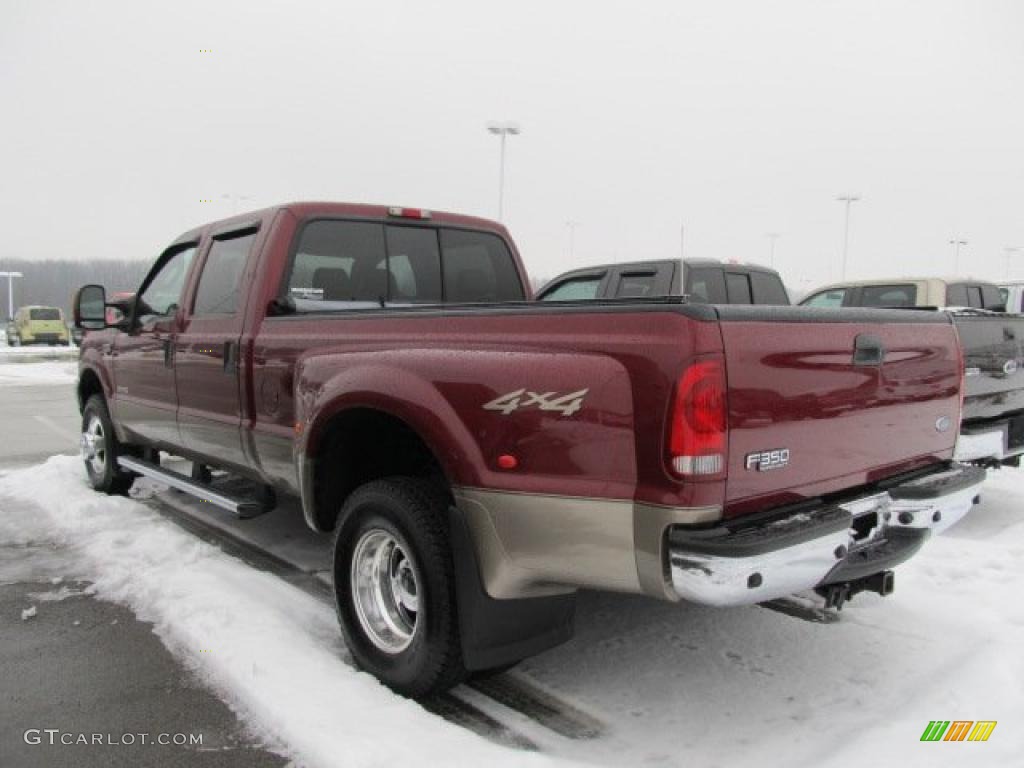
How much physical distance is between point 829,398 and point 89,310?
5434 mm

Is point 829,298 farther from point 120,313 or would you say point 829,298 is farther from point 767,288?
point 120,313

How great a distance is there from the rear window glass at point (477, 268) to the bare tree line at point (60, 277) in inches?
3403

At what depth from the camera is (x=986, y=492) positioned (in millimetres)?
6773

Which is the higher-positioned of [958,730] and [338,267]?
[338,267]

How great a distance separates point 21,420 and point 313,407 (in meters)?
10.0

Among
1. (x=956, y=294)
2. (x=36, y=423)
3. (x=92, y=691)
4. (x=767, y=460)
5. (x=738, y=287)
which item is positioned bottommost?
(x=36, y=423)

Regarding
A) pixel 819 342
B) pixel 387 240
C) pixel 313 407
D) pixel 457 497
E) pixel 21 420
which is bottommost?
pixel 21 420

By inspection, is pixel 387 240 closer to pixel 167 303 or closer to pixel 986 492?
pixel 167 303

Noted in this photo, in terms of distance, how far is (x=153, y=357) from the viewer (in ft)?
17.5

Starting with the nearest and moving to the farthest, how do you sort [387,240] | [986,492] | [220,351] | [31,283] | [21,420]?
1. [220,351]
2. [387,240]
3. [986,492]
4. [21,420]
5. [31,283]

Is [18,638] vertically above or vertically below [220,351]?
below

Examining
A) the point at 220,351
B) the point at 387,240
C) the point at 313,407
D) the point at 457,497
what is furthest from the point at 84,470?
the point at 457,497

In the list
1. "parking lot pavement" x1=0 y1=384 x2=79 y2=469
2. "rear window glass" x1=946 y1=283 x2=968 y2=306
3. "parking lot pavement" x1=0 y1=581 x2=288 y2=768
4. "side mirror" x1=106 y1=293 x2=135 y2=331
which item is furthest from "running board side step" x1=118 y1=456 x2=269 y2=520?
"rear window glass" x1=946 y1=283 x2=968 y2=306

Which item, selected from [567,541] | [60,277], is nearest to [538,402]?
[567,541]
